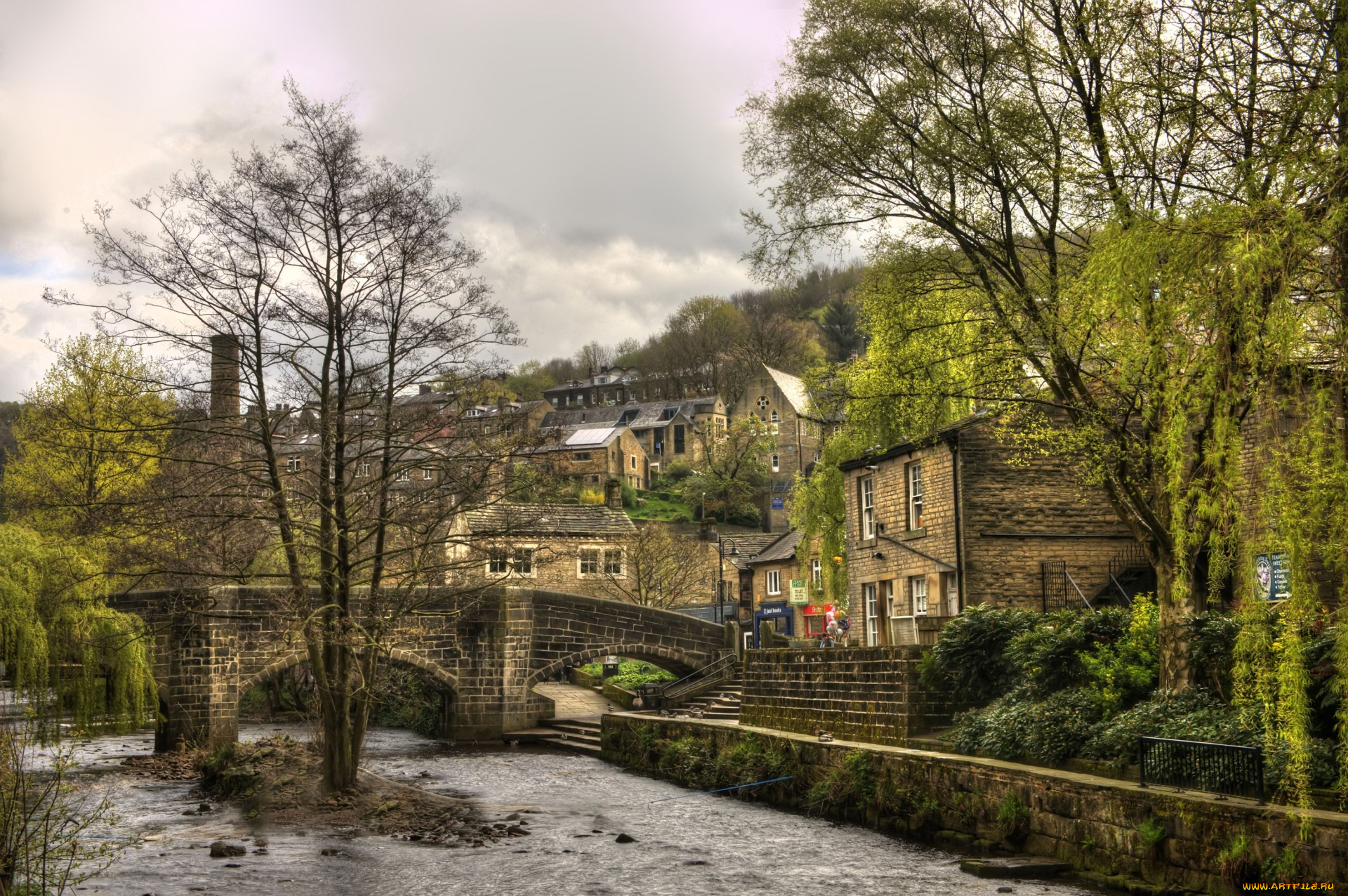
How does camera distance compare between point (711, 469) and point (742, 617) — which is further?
point (711, 469)

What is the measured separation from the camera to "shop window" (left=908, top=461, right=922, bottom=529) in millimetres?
26484

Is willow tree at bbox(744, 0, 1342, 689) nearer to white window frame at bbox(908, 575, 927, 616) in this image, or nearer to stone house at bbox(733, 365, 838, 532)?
white window frame at bbox(908, 575, 927, 616)

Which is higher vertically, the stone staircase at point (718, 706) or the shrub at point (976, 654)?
the shrub at point (976, 654)

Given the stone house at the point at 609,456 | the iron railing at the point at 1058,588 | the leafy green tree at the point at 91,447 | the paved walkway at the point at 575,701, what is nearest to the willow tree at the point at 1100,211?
the iron railing at the point at 1058,588

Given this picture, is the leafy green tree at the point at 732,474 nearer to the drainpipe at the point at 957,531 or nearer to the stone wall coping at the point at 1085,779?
the drainpipe at the point at 957,531

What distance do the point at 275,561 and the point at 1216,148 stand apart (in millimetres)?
28140

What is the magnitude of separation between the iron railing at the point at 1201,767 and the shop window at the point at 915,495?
47.2 feet

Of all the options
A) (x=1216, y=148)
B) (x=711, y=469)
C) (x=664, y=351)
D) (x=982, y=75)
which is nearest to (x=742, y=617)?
(x=711, y=469)

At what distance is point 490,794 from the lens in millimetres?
21938

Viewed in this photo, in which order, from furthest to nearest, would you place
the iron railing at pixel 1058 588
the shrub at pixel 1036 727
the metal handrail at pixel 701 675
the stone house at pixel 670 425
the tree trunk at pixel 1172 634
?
1. the stone house at pixel 670 425
2. the metal handrail at pixel 701 675
3. the iron railing at pixel 1058 588
4. the shrub at pixel 1036 727
5. the tree trunk at pixel 1172 634

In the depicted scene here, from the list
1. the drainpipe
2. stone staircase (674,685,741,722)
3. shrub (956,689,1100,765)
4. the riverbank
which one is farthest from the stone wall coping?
stone staircase (674,685,741,722)

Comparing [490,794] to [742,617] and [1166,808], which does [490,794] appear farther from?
[742,617]

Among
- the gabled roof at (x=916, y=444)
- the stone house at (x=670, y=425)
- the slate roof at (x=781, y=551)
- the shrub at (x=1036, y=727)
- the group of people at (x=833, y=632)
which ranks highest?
the stone house at (x=670, y=425)

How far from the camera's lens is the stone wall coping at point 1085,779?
938 centimetres
